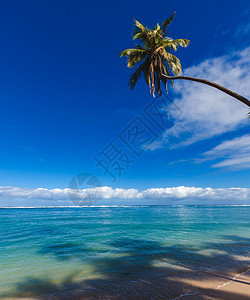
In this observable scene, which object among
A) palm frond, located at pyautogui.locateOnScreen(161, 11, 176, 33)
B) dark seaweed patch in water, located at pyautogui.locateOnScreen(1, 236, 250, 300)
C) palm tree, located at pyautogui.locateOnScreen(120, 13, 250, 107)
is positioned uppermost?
palm frond, located at pyautogui.locateOnScreen(161, 11, 176, 33)

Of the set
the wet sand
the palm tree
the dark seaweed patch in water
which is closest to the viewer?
the wet sand

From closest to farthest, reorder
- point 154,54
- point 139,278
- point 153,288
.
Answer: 1. point 153,288
2. point 139,278
3. point 154,54

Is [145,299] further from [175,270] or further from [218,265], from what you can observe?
[218,265]

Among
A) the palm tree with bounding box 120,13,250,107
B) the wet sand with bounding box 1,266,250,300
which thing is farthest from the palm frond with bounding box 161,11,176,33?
the wet sand with bounding box 1,266,250,300

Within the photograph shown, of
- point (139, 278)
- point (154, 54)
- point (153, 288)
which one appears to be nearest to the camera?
point (153, 288)

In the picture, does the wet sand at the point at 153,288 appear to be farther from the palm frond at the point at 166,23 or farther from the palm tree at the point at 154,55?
the palm frond at the point at 166,23

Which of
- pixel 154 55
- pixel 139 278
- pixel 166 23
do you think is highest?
pixel 166 23

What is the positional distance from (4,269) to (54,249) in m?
4.15

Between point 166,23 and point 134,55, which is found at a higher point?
point 166,23

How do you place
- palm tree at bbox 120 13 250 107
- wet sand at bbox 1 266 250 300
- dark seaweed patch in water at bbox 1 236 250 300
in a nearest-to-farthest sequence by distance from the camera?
wet sand at bbox 1 266 250 300, dark seaweed patch in water at bbox 1 236 250 300, palm tree at bbox 120 13 250 107

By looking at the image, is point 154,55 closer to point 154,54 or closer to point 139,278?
point 154,54

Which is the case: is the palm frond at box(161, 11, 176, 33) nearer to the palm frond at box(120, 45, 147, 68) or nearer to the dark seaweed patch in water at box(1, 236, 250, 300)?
the palm frond at box(120, 45, 147, 68)

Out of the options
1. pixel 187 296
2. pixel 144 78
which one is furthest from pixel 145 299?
pixel 144 78

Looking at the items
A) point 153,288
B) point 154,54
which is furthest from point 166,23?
point 153,288
